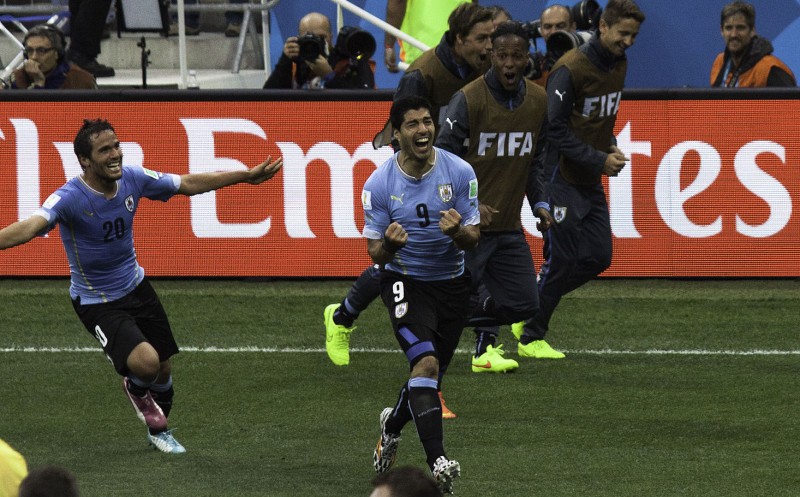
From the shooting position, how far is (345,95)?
14.0 meters

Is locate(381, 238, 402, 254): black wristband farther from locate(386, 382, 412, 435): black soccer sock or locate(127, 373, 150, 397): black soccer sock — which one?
locate(127, 373, 150, 397): black soccer sock

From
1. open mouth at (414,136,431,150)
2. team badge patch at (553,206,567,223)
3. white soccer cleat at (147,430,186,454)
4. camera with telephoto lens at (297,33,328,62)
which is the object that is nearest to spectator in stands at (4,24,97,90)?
camera with telephoto lens at (297,33,328,62)

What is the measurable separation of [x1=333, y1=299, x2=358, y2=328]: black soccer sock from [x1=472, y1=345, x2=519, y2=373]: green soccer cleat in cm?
90

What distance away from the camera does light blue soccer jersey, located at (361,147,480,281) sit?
837cm

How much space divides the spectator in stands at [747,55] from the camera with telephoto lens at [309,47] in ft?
11.6

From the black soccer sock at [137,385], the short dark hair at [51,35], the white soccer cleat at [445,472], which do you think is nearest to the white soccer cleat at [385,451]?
the white soccer cleat at [445,472]

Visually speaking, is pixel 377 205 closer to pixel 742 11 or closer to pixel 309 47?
pixel 309 47

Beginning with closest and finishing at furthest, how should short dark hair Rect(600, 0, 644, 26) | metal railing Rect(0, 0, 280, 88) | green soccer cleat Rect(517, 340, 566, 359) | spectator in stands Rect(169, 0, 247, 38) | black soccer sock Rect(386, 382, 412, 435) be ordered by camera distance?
black soccer sock Rect(386, 382, 412, 435)
short dark hair Rect(600, 0, 644, 26)
green soccer cleat Rect(517, 340, 566, 359)
metal railing Rect(0, 0, 280, 88)
spectator in stands Rect(169, 0, 247, 38)

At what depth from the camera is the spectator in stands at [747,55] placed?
1388 cm

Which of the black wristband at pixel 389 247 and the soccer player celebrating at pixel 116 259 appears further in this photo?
the soccer player celebrating at pixel 116 259

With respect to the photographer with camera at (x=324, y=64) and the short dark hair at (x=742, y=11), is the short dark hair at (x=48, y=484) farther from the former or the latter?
the short dark hair at (x=742, y=11)

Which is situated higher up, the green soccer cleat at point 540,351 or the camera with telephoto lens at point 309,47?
the camera with telephoto lens at point 309,47

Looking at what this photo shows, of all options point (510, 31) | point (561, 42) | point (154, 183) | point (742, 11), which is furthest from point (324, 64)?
point (154, 183)

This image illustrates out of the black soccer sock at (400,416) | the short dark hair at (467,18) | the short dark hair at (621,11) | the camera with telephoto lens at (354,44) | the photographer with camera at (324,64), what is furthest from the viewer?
the photographer with camera at (324,64)
